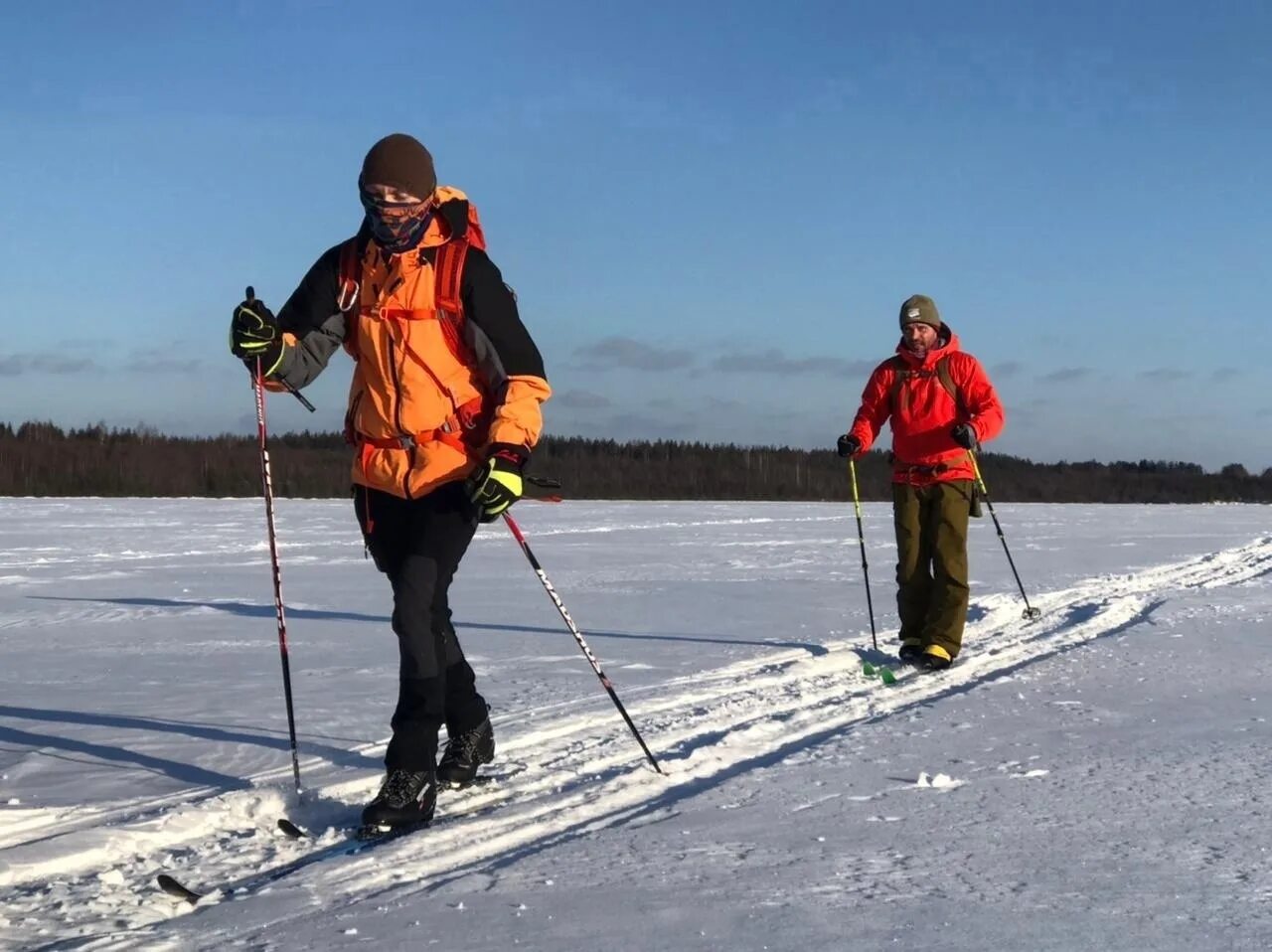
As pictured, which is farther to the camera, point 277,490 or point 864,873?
point 277,490

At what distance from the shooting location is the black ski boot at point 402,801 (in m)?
3.44

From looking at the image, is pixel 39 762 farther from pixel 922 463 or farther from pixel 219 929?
pixel 922 463

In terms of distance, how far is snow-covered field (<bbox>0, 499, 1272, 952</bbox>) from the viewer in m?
2.68

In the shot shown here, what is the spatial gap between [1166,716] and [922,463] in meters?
2.34

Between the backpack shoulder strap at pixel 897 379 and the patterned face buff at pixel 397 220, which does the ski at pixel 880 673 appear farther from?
the patterned face buff at pixel 397 220

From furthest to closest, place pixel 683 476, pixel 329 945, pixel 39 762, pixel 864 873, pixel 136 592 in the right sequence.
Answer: pixel 683 476 → pixel 136 592 → pixel 39 762 → pixel 864 873 → pixel 329 945

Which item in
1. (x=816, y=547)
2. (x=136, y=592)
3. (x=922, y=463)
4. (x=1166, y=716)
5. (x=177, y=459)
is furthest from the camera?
(x=177, y=459)

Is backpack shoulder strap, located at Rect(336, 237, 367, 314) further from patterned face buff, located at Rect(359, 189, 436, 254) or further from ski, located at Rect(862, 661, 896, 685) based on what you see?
ski, located at Rect(862, 661, 896, 685)

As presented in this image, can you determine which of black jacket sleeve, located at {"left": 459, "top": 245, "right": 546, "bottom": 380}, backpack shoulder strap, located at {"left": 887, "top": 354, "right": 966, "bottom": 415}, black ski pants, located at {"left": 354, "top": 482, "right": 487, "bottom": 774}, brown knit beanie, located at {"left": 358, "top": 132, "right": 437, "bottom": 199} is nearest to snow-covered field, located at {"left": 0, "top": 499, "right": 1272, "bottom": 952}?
black ski pants, located at {"left": 354, "top": 482, "right": 487, "bottom": 774}

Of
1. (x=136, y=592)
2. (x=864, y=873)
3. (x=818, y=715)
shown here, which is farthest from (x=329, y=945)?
(x=136, y=592)

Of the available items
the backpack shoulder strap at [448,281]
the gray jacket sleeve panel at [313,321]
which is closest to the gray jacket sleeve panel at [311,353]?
the gray jacket sleeve panel at [313,321]

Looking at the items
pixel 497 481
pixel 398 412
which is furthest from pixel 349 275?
pixel 497 481

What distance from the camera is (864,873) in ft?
9.64

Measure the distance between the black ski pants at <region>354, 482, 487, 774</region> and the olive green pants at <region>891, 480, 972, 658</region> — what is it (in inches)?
139
